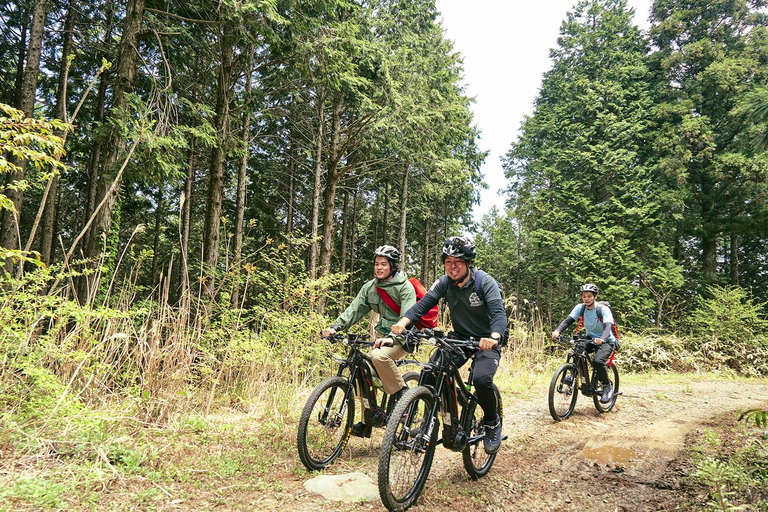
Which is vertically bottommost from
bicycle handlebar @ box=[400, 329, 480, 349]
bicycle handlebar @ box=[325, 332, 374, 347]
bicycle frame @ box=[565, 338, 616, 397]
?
bicycle frame @ box=[565, 338, 616, 397]

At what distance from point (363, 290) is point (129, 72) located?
660cm

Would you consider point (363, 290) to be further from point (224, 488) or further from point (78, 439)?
point (78, 439)

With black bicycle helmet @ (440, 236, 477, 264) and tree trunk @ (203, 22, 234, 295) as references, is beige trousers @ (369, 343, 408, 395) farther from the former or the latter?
tree trunk @ (203, 22, 234, 295)

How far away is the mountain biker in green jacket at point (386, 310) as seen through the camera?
4.28 metres

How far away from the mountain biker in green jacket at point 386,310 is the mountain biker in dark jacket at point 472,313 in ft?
1.23

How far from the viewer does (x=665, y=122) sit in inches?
800

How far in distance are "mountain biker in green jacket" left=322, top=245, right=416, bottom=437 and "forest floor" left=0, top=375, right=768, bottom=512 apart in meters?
0.84

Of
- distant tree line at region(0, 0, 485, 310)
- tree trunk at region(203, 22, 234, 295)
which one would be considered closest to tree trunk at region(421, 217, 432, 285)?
distant tree line at region(0, 0, 485, 310)

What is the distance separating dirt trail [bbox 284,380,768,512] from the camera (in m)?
3.58

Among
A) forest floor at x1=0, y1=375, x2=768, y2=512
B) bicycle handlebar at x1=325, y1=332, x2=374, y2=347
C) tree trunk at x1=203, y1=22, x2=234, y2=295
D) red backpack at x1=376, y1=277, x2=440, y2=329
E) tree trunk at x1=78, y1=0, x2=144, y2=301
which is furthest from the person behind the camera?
tree trunk at x1=203, y1=22, x2=234, y2=295

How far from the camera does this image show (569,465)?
4527mm

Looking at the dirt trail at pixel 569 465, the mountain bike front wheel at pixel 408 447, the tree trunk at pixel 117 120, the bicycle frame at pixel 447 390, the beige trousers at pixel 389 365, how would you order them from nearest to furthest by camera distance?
1. the mountain bike front wheel at pixel 408 447
2. the dirt trail at pixel 569 465
3. the bicycle frame at pixel 447 390
4. the beige trousers at pixel 389 365
5. the tree trunk at pixel 117 120

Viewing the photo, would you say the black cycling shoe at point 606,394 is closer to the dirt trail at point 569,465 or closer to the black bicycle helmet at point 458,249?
the dirt trail at point 569,465

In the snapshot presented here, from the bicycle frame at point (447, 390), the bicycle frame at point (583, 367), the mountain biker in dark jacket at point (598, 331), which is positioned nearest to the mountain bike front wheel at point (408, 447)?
the bicycle frame at point (447, 390)
